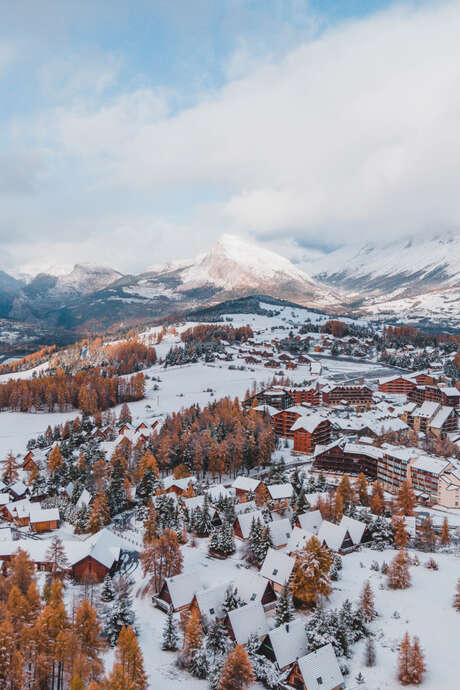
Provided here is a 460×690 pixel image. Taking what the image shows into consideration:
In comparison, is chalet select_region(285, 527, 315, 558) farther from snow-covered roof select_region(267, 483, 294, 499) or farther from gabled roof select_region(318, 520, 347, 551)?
snow-covered roof select_region(267, 483, 294, 499)

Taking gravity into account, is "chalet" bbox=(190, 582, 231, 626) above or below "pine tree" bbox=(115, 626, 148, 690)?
below

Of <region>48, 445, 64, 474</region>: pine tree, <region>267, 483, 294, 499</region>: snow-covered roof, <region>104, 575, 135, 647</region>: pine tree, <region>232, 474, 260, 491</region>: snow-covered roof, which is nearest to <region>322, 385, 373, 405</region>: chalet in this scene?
<region>232, 474, 260, 491</region>: snow-covered roof

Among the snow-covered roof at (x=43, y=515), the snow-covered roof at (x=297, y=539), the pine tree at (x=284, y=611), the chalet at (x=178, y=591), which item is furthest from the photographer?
the snow-covered roof at (x=43, y=515)

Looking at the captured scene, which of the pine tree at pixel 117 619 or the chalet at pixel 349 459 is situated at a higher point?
the pine tree at pixel 117 619

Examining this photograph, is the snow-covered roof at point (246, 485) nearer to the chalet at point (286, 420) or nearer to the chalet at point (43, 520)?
the chalet at point (43, 520)

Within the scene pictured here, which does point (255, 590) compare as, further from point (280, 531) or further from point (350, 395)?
point (350, 395)

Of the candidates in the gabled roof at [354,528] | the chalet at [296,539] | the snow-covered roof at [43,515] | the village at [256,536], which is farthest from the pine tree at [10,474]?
the gabled roof at [354,528]

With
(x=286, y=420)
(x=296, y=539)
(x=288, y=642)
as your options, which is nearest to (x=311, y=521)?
(x=296, y=539)
